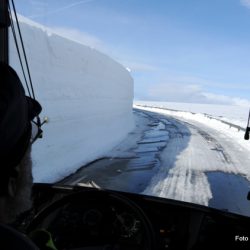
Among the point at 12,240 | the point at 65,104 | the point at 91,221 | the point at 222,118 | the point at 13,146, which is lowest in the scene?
the point at 222,118

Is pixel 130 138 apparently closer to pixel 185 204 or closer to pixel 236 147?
pixel 236 147

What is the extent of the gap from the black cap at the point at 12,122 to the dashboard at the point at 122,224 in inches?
53.9

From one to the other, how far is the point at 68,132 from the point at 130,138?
6.08 metres

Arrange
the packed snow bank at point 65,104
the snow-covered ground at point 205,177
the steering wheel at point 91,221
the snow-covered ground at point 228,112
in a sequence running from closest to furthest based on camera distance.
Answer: the steering wheel at point 91,221, the snow-covered ground at point 205,177, the packed snow bank at point 65,104, the snow-covered ground at point 228,112

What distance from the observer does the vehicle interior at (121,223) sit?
10.0 feet

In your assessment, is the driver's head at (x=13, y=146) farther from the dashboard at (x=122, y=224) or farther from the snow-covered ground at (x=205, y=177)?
the snow-covered ground at (x=205, y=177)

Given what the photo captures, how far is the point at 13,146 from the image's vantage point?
165cm

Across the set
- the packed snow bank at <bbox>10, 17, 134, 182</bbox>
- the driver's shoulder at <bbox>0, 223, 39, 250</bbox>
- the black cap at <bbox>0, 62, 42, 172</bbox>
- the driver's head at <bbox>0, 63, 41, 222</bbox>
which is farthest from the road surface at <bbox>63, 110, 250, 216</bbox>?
the driver's shoulder at <bbox>0, 223, 39, 250</bbox>

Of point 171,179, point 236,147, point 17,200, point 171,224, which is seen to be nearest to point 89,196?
point 171,224

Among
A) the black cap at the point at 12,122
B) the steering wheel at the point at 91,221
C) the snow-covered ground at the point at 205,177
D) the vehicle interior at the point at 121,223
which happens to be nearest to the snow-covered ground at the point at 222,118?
the snow-covered ground at the point at 205,177

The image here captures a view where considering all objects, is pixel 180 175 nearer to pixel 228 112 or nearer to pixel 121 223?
pixel 121 223

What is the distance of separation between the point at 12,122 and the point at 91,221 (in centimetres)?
175

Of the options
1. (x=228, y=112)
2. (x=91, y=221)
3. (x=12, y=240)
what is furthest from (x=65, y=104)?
(x=228, y=112)

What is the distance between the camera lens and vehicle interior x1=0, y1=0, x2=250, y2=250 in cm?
306
